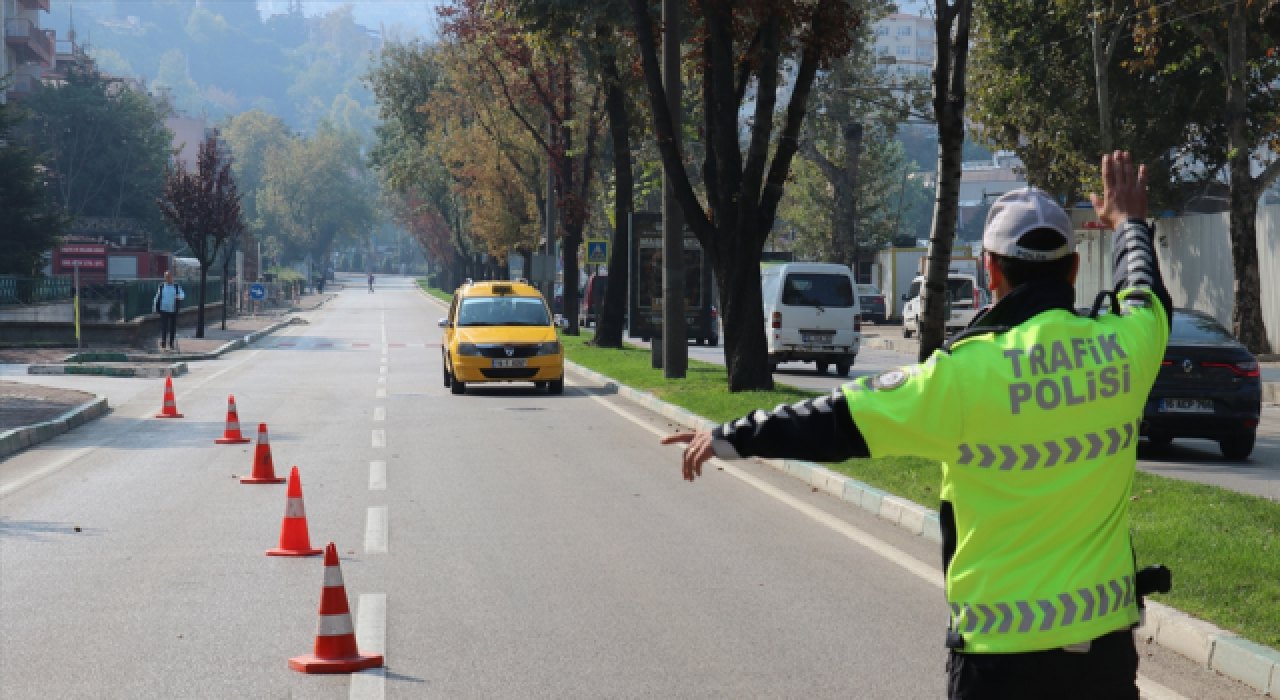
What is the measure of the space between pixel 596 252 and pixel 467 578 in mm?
30184

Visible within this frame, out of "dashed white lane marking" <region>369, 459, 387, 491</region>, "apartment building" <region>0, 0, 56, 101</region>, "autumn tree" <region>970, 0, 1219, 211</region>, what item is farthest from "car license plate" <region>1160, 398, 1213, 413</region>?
"apartment building" <region>0, 0, 56, 101</region>

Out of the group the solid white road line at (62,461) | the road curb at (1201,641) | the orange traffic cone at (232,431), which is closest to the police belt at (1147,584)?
the road curb at (1201,641)

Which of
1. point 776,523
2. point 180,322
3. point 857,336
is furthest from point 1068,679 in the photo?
point 180,322

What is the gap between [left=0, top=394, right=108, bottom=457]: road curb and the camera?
1534 centimetres

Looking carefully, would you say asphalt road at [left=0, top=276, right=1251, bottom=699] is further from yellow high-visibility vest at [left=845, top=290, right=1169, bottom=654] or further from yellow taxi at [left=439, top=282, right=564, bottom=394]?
yellow taxi at [left=439, top=282, right=564, bottom=394]

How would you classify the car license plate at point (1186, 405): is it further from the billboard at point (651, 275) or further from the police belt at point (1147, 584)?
the billboard at point (651, 275)

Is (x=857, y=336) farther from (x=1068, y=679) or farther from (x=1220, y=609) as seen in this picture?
(x=1068, y=679)

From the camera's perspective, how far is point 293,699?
5.88 m

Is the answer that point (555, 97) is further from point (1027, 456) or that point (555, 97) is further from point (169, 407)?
point (1027, 456)

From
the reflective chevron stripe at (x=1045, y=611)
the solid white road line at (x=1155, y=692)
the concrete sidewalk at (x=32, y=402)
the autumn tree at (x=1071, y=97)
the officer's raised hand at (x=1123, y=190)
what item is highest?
the autumn tree at (x=1071, y=97)

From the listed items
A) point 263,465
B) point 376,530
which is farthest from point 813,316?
point 376,530

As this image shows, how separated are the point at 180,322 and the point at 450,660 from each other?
149 ft

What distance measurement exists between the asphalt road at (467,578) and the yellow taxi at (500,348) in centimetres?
651

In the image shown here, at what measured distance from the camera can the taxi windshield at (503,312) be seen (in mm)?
24031
